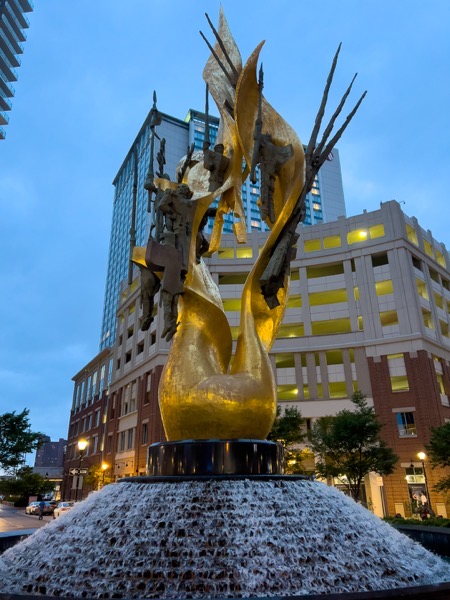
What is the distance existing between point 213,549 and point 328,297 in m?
32.0

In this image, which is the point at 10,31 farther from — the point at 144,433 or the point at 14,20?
the point at 144,433

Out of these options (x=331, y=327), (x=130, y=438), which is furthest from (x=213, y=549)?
(x=130, y=438)

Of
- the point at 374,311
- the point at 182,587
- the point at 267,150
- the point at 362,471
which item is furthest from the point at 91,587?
the point at 374,311

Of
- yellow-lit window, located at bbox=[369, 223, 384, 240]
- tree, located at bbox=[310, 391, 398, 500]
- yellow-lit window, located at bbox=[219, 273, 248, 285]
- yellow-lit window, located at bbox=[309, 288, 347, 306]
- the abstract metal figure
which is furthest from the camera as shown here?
yellow-lit window, located at bbox=[219, 273, 248, 285]

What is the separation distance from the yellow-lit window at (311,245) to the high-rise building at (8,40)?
5019 cm

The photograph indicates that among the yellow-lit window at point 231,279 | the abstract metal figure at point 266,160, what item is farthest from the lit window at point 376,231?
the abstract metal figure at point 266,160

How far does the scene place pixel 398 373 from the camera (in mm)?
32656

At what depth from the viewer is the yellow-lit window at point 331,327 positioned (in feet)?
120

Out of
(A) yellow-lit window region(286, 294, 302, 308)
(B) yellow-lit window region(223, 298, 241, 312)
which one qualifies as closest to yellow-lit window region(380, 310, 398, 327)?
(A) yellow-lit window region(286, 294, 302, 308)

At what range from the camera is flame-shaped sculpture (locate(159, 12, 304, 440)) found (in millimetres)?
8711

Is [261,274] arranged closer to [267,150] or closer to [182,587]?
[267,150]

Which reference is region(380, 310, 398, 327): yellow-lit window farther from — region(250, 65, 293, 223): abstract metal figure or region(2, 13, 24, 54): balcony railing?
region(2, 13, 24, 54): balcony railing

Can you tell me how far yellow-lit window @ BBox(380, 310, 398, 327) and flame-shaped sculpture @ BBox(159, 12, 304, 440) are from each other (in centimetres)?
2497

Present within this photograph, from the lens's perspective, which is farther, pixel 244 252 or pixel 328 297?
pixel 244 252
